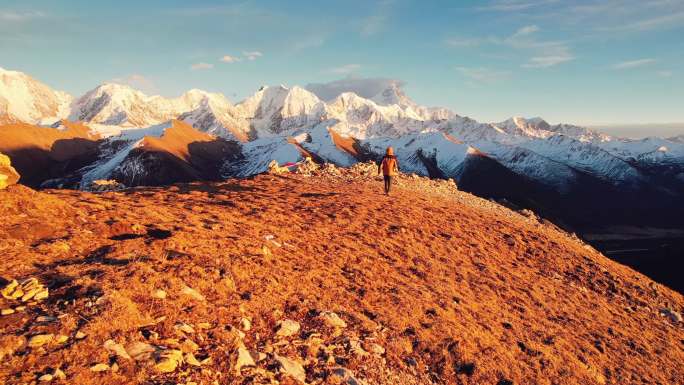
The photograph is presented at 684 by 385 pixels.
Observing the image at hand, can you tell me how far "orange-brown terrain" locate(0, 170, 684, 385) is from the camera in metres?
8.32

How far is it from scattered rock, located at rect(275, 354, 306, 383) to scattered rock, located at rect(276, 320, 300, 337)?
0.96 m

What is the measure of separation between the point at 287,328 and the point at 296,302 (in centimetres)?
139

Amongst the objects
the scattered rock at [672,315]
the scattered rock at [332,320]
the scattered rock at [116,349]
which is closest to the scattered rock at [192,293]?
the scattered rock at [116,349]

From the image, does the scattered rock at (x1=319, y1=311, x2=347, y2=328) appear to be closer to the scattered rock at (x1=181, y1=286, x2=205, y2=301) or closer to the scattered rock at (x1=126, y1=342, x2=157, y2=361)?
the scattered rock at (x1=181, y1=286, x2=205, y2=301)

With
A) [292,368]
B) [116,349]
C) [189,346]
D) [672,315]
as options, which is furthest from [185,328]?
[672,315]

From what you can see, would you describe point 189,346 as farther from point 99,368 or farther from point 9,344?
point 9,344

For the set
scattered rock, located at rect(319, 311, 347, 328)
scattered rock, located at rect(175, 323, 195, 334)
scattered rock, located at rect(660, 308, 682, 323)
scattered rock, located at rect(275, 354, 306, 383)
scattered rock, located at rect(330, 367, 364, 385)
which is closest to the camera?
scattered rock, located at rect(275, 354, 306, 383)

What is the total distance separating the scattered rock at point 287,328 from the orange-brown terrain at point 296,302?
0.14 ft

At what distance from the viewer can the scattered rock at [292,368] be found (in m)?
8.68

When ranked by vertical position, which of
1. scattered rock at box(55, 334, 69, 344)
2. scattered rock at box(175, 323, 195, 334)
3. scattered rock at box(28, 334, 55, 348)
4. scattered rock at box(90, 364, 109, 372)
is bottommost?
scattered rock at box(175, 323, 195, 334)

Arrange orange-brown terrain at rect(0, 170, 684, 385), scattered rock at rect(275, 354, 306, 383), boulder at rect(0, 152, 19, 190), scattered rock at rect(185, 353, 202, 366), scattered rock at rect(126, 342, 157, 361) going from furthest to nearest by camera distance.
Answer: boulder at rect(0, 152, 19, 190), scattered rock at rect(275, 354, 306, 383), orange-brown terrain at rect(0, 170, 684, 385), scattered rock at rect(185, 353, 202, 366), scattered rock at rect(126, 342, 157, 361)

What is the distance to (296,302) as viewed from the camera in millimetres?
11648

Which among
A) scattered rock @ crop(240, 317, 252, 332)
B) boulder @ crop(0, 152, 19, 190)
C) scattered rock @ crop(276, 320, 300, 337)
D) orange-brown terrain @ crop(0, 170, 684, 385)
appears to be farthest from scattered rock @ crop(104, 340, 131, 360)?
→ boulder @ crop(0, 152, 19, 190)

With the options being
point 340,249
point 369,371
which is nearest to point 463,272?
point 340,249
